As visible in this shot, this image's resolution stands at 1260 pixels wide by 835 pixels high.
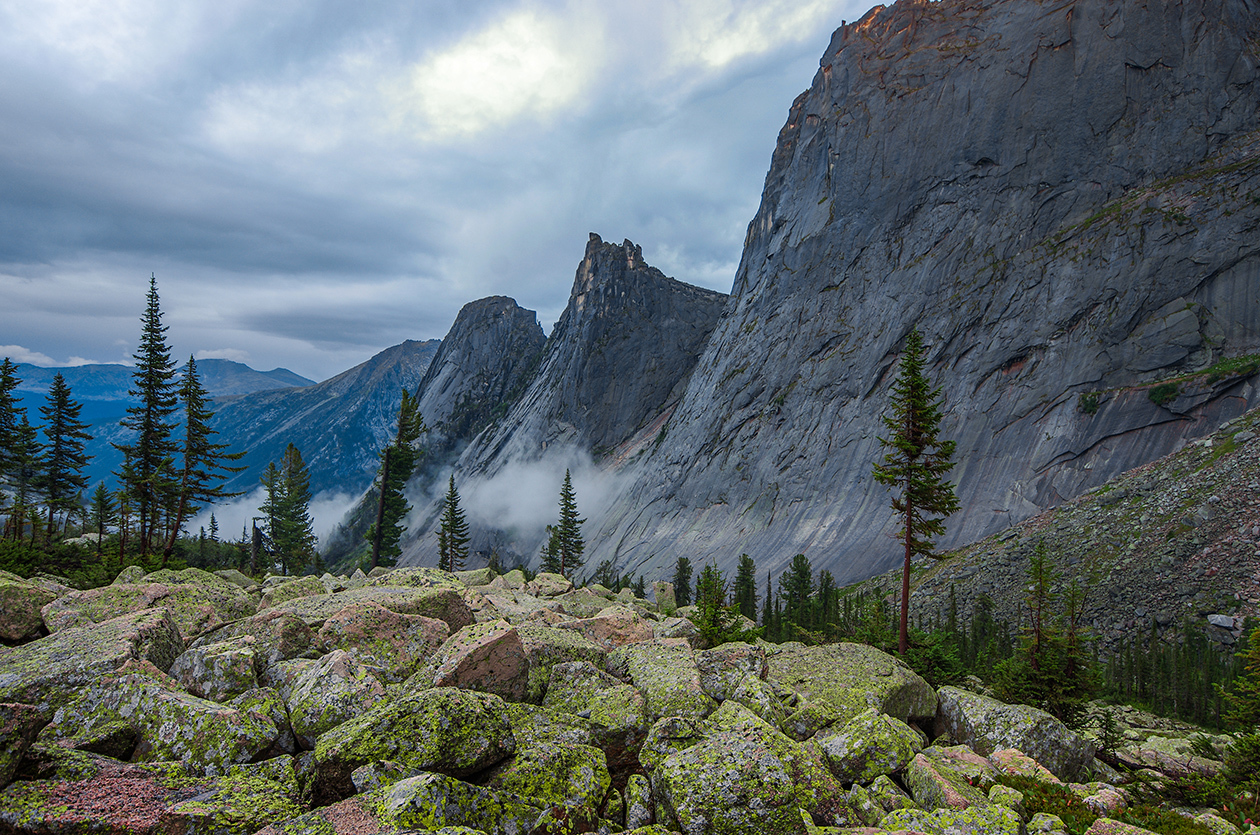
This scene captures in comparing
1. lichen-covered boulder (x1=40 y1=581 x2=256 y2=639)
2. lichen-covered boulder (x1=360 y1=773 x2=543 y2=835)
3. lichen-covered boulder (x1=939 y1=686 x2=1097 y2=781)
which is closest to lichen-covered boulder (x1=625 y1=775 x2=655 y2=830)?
lichen-covered boulder (x1=360 y1=773 x2=543 y2=835)

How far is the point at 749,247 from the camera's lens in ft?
Answer: 408

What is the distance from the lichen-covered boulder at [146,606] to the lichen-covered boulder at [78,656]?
2019 mm

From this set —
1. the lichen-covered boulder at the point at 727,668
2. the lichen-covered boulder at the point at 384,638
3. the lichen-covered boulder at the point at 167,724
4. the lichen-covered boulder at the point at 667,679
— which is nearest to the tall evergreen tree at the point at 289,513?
the lichen-covered boulder at the point at 384,638

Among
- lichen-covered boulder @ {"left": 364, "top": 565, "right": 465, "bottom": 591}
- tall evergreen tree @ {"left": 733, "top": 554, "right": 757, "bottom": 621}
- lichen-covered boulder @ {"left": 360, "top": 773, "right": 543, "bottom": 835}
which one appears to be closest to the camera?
lichen-covered boulder @ {"left": 360, "top": 773, "right": 543, "bottom": 835}

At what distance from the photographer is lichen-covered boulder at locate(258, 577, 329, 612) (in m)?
14.7

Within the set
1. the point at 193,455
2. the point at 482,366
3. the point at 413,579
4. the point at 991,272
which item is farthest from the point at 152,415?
the point at 482,366

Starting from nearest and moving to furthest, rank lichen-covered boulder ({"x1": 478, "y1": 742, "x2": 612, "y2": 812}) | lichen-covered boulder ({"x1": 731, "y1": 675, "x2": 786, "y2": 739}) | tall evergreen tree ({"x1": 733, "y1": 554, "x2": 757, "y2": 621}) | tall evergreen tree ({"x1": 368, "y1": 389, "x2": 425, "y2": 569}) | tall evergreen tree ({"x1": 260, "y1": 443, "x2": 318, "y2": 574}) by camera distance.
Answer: lichen-covered boulder ({"x1": 478, "y1": 742, "x2": 612, "y2": 812}) < lichen-covered boulder ({"x1": 731, "y1": 675, "x2": 786, "y2": 739}) < tall evergreen tree ({"x1": 368, "y1": 389, "x2": 425, "y2": 569}) < tall evergreen tree ({"x1": 260, "y1": 443, "x2": 318, "y2": 574}) < tall evergreen tree ({"x1": 733, "y1": 554, "x2": 757, "y2": 621})

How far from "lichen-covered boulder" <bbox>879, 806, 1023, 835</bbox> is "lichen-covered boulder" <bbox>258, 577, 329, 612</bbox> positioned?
14.2m

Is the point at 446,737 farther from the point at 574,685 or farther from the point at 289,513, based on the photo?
the point at 289,513

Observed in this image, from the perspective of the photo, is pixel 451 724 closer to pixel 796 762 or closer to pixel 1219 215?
pixel 796 762

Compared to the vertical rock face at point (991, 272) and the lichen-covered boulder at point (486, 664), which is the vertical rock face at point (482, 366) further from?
the lichen-covered boulder at point (486, 664)

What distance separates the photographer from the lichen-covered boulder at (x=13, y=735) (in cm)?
518

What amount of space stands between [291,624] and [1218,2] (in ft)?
417

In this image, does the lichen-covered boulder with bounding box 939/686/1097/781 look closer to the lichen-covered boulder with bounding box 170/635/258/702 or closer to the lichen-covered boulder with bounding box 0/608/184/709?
the lichen-covered boulder with bounding box 170/635/258/702
